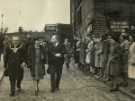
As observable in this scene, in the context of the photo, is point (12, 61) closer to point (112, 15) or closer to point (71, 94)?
point (71, 94)

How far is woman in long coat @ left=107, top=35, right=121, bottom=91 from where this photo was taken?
49.3 feet

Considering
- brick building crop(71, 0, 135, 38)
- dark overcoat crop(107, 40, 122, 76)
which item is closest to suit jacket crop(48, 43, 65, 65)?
dark overcoat crop(107, 40, 122, 76)

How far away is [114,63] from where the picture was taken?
596 inches

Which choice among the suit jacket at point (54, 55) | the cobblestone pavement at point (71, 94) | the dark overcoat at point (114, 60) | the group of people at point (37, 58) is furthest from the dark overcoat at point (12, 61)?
the dark overcoat at point (114, 60)

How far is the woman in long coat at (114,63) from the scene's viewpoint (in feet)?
49.3

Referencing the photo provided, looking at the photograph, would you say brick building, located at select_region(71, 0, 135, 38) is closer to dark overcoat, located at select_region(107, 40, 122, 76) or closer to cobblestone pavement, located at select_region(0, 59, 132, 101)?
cobblestone pavement, located at select_region(0, 59, 132, 101)

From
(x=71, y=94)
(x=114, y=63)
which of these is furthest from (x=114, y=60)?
(x=71, y=94)

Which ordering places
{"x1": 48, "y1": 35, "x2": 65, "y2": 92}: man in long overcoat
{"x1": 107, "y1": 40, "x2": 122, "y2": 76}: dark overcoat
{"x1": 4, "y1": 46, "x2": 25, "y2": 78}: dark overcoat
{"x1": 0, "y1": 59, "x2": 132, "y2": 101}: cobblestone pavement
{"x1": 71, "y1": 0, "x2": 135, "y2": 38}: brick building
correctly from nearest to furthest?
1. {"x1": 0, "y1": 59, "x2": 132, "y2": 101}: cobblestone pavement
2. {"x1": 4, "y1": 46, "x2": 25, "y2": 78}: dark overcoat
3. {"x1": 48, "y1": 35, "x2": 65, "y2": 92}: man in long overcoat
4. {"x1": 107, "y1": 40, "x2": 122, "y2": 76}: dark overcoat
5. {"x1": 71, "y1": 0, "x2": 135, "y2": 38}: brick building

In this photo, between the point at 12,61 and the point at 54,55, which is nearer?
the point at 12,61

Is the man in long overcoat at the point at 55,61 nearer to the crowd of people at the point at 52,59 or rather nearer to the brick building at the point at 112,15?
the crowd of people at the point at 52,59

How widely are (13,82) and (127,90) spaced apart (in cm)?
362

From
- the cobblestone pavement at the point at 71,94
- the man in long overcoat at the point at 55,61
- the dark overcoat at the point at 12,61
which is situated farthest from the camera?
the man in long overcoat at the point at 55,61

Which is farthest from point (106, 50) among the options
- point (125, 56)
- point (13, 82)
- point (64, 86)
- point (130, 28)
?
point (130, 28)

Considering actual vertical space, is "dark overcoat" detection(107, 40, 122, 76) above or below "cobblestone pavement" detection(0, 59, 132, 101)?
above
